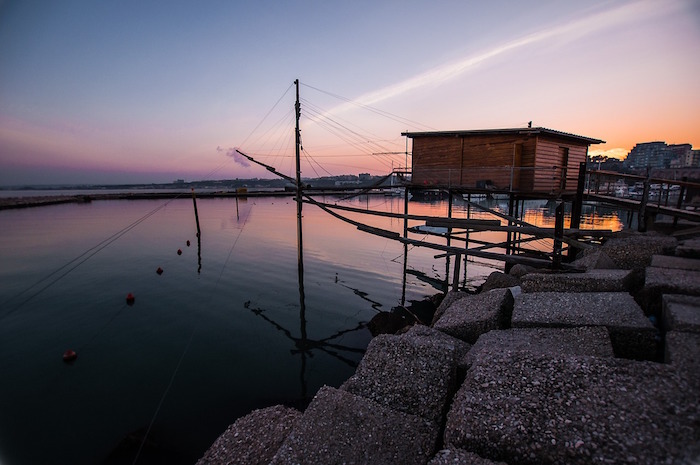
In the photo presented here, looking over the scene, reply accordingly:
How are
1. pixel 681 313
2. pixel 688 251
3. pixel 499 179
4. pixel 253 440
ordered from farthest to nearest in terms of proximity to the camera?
pixel 499 179 < pixel 688 251 < pixel 253 440 < pixel 681 313

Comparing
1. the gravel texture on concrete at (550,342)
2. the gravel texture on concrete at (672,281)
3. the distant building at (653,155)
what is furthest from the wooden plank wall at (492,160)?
the distant building at (653,155)

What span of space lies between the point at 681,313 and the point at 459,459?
3826mm

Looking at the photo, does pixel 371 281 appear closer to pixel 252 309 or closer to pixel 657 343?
pixel 252 309

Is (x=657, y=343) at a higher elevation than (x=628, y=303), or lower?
lower

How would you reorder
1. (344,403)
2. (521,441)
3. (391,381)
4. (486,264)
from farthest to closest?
1. (486,264)
2. (391,381)
3. (344,403)
4. (521,441)

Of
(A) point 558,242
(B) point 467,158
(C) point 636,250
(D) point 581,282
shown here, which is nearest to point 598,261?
(A) point 558,242

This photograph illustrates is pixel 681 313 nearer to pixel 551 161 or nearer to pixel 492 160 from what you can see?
pixel 492 160

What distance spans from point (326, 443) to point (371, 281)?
49.0 ft

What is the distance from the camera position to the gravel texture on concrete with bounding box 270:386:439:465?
346cm

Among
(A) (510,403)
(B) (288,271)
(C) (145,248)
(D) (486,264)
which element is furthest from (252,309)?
(C) (145,248)

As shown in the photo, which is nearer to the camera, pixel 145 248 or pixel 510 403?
pixel 510 403

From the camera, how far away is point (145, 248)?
2798cm

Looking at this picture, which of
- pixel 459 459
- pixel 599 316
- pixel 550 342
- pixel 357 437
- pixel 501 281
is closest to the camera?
pixel 459 459

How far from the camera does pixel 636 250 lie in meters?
7.96
